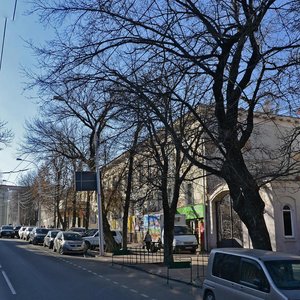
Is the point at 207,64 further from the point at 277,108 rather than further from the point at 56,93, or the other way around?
the point at 56,93

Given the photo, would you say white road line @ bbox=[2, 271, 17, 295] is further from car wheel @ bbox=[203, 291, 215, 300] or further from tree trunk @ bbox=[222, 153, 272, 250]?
tree trunk @ bbox=[222, 153, 272, 250]

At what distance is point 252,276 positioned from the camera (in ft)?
28.8

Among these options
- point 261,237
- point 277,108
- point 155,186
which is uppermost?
point 277,108

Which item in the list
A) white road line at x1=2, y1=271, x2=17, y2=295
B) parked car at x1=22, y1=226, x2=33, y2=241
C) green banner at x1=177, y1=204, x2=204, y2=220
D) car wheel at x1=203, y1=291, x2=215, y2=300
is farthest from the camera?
parked car at x1=22, y1=226, x2=33, y2=241

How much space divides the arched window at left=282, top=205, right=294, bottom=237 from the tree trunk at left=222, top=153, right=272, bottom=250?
14.2 m

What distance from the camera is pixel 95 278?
17.9 meters

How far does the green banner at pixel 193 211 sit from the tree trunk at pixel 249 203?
21.8 m

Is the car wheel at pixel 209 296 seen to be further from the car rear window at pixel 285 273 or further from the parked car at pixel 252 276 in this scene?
the car rear window at pixel 285 273

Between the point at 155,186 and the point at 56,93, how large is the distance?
8.94m

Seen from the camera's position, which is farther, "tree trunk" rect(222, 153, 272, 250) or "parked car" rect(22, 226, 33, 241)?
"parked car" rect(22, 226, 33, 241)

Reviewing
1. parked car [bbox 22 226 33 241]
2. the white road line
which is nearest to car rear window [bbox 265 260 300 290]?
the white road line

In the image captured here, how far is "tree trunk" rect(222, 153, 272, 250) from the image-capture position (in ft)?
44.5

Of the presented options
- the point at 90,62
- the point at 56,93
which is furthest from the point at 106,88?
the point at 56,93

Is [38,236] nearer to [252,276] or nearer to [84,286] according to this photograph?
[84,286]
